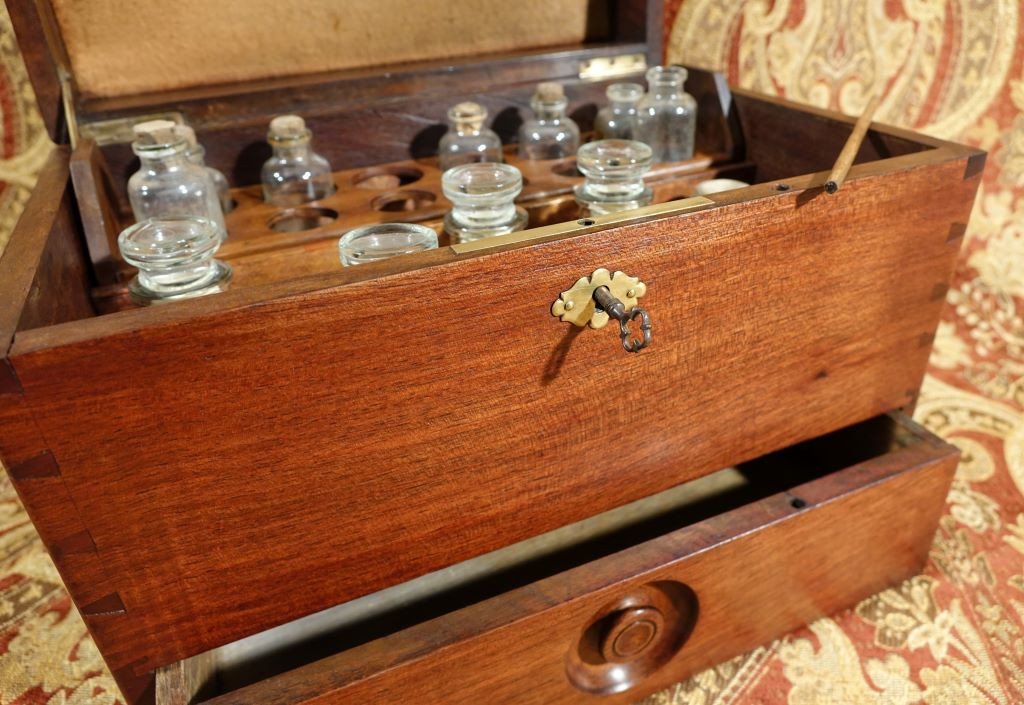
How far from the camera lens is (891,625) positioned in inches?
30.9

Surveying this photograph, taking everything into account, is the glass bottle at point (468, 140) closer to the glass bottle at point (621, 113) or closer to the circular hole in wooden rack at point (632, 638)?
the glass bottle at point (621, 113)

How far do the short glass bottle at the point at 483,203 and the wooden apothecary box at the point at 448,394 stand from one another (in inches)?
2.1

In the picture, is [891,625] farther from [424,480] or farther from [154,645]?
[154,645]

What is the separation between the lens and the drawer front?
1.55 ft

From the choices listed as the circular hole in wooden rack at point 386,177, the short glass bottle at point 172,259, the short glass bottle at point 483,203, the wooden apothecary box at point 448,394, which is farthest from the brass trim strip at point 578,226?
the circular hole in wooden rack at point 386,177

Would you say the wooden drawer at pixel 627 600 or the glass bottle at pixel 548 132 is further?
the glass bottle at pixel 548 132

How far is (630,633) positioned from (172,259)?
49 cm

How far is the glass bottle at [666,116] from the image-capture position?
0.84m

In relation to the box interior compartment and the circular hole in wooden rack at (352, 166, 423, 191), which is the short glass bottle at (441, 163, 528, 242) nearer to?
the box interior compartment

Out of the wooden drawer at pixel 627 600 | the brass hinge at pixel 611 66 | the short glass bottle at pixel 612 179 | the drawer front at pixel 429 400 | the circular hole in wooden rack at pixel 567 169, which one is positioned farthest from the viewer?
the brass hinge at pixel 611 66

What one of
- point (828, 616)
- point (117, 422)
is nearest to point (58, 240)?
point (117, 422)

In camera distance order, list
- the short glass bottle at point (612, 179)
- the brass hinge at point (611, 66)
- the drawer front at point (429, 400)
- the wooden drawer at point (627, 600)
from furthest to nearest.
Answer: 1. the brass hinge at point (611, 66)
2. the short glass bottle at point (612, 179)
3. the wooden drawer at point (627, 600)
4. the drawer front at point (429, 400)

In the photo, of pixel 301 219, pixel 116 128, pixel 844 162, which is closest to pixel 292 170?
pixel 301 219

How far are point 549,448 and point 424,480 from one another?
11 centimetres
